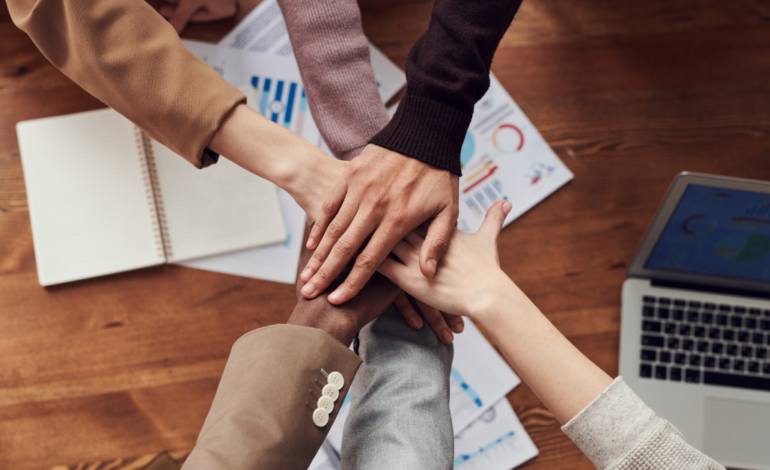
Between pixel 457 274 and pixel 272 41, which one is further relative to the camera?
pixel 272 41

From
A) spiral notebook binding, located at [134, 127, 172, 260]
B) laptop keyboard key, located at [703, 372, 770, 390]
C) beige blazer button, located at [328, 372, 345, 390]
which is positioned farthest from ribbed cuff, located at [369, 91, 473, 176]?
laptop keyboard key, located at [703, 372, 770, 390]

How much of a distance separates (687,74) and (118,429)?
4.05 ft

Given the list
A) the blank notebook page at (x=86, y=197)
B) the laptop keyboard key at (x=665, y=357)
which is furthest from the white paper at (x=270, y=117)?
the laptop keyboard key at (x=665, y=357)

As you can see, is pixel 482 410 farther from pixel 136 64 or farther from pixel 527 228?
pixel 136 64

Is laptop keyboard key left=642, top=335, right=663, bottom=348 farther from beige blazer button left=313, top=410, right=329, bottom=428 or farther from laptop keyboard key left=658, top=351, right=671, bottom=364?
beige blazer button left=313, top=410, right=329, bottom=428

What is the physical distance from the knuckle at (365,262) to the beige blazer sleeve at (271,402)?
5.0 inches

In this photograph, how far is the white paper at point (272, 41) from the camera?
966mm

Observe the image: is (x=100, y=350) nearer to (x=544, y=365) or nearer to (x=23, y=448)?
(x=23, y=448)

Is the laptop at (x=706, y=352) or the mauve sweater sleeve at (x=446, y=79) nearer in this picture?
the mauve sweater sleeve at (x=446, y=79)

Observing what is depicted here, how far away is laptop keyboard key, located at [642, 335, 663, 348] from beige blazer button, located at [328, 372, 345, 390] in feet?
1.87

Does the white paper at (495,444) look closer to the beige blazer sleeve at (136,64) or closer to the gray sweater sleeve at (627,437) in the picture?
the gray sweater sleeve at (627,437)

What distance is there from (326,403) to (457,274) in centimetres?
27

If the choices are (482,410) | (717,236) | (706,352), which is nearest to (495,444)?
(482,410)

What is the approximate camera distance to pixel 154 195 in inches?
36.2
